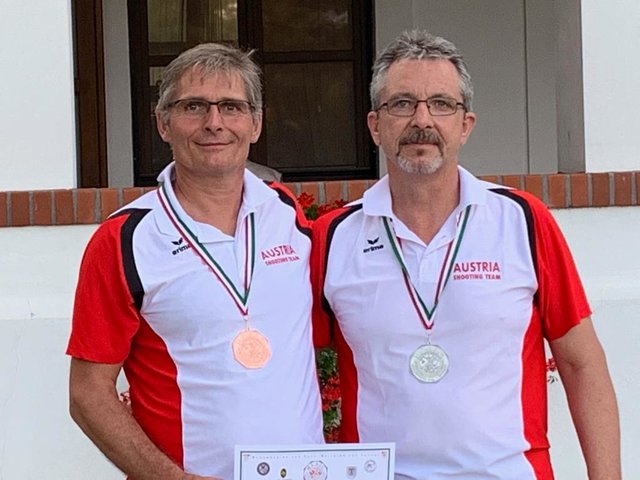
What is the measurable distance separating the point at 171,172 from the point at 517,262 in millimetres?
943

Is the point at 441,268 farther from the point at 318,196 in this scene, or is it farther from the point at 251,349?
the point at 318,196

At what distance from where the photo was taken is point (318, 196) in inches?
188

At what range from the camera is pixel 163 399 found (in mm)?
2672

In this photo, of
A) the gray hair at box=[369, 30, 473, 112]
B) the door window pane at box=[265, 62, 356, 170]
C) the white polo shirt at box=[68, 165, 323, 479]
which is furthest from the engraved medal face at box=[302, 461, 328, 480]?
the door window pane at box=[265, 62, 356, 170]

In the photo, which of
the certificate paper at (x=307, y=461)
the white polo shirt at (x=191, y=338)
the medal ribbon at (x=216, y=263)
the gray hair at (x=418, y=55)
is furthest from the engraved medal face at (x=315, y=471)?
the gray hair at (x=418, y=55)

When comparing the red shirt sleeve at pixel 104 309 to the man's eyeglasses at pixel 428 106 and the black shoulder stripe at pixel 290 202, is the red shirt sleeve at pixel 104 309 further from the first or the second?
the man's eyeglasses at pixel 428 106

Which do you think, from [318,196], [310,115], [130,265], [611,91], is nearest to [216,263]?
[130,265]

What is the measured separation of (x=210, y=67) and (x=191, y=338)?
2.27 ft

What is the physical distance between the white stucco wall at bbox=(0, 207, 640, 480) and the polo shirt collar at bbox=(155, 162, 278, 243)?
2.05 meters

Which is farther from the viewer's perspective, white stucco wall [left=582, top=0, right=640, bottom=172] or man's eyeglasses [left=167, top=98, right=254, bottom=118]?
white stucco wall [left=582, top=0, right=640, bottom=172]

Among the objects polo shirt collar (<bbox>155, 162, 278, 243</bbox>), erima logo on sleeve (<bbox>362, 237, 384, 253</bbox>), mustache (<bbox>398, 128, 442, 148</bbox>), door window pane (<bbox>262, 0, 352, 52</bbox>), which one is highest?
door window pane (<bbox>262, 0, 352, 52</bbox>)

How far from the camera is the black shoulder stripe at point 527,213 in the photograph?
266cm

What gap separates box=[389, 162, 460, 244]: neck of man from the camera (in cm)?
270

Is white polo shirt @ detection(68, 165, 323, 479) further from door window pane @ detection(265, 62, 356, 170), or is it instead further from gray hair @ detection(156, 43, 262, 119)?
door window pane @ detection(265, 62, 356, 170)
